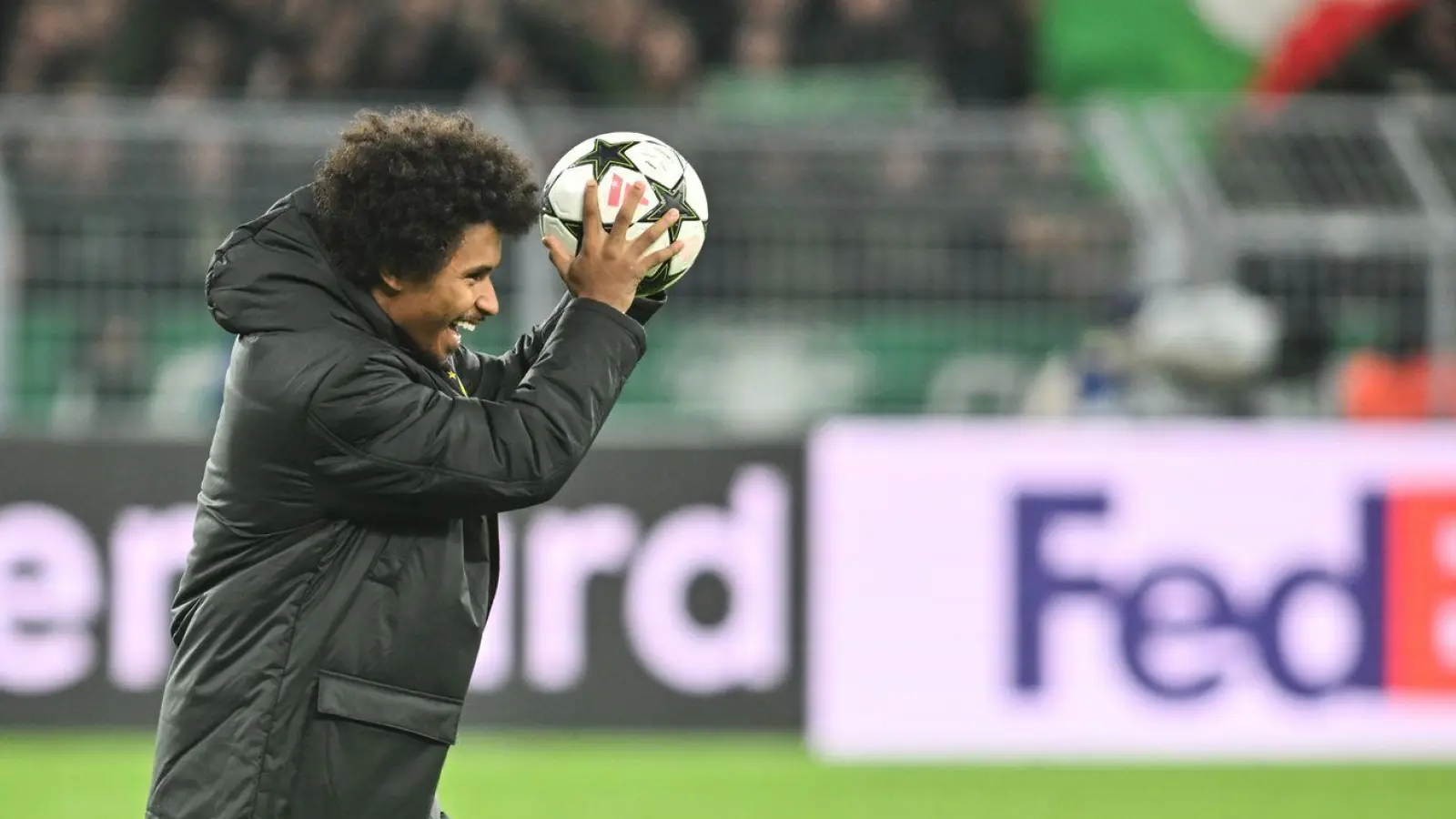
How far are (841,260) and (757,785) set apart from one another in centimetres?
240

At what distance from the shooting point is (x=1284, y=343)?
9.02m

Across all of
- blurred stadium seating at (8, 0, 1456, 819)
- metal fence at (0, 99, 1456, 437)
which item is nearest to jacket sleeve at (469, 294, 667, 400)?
blurred stadium seating at (8, 0, 1456, 819)

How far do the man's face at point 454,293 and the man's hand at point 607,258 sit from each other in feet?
0.40

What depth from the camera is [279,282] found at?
118 inches

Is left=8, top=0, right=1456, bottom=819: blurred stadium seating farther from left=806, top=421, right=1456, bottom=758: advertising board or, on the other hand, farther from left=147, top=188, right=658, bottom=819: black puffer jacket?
left=147, top=188, right=658, bottom=819: black puffer jacket

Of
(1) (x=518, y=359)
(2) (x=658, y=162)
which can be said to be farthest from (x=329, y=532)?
(2) (x=658, y=162)

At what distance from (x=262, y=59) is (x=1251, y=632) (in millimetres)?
6087

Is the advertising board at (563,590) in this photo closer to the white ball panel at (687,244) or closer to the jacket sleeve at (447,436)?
the white ball panel at (687,244)

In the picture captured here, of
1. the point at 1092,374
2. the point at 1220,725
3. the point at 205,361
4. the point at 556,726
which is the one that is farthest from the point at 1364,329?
the point at 205,361

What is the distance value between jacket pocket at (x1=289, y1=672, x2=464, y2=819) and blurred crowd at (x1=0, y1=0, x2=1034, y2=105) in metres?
8.15

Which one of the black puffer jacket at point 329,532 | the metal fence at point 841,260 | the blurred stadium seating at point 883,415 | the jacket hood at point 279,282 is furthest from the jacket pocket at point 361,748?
the metal fence at point 841,260

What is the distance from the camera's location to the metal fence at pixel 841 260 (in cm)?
869

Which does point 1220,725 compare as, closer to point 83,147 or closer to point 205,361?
point 205,361

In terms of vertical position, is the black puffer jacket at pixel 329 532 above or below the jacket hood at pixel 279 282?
below
